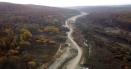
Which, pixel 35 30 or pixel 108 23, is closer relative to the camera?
pixel 35 30

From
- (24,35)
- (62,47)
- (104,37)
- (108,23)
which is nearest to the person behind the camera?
(62,47)

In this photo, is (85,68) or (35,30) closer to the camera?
(85,68)

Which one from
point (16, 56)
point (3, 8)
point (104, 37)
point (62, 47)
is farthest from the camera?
point (3, 8)

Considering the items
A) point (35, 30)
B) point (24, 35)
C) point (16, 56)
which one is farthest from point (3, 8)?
point (16, 56)

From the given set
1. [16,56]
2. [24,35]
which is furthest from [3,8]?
[16,56]

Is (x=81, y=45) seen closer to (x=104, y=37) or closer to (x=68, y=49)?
(x=68, y=49)

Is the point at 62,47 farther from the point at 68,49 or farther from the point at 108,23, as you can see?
the point at 108,23

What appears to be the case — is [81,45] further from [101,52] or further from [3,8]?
[3,8]

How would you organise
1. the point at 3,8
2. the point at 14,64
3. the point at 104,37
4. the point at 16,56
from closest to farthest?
the point at 14,64 < the point at 16,56 < the point at 104,37 < the point at 3,8

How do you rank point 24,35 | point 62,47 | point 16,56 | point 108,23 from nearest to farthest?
1. point 16,56
2. point 62,47
3. point 24,35
4. point 108,23
